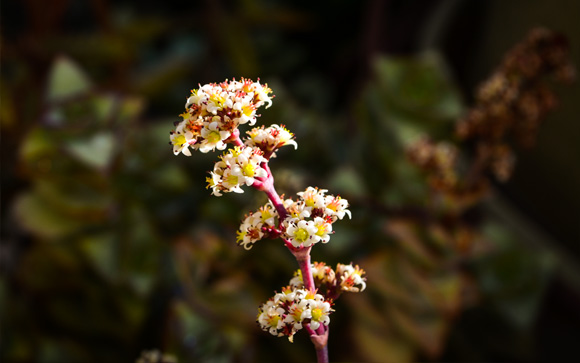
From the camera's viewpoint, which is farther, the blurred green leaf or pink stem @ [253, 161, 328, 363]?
the blurred green leaf

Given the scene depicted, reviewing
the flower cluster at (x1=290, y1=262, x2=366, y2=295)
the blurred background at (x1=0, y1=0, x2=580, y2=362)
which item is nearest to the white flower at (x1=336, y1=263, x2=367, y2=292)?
the flower cluster at (x1=290, y1=262, x2=366, y2=295)

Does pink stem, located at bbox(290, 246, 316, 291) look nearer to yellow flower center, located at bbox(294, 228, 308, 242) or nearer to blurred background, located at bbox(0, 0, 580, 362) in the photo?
yellow flower center, located at bbox(294, 228, 308, 242)

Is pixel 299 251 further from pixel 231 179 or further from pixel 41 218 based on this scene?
pixel 41 218

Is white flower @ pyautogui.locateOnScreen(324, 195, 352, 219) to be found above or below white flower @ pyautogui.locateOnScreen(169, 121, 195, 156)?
below

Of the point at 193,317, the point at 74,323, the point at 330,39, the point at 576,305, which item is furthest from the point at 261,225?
the point at 330,39

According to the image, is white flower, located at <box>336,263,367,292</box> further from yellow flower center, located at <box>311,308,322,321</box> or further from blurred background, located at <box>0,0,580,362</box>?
blurred background, located at <box>0,0,580,362</box>

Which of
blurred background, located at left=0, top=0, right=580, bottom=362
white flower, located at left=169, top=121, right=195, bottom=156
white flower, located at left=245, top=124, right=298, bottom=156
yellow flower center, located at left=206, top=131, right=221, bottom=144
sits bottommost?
yellow flower center, located at left=206, top=131, right=221, bottom=144
